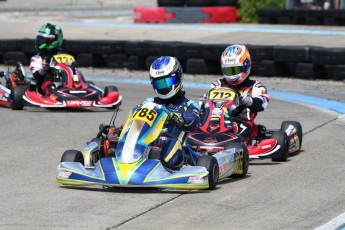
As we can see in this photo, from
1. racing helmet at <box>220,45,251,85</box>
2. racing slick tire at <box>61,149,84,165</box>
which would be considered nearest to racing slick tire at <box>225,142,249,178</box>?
racing slick tire at <box>61,149,84,165</box>

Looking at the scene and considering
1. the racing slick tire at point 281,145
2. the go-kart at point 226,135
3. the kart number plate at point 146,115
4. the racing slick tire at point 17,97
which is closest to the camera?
the kart number plate at point 146,115

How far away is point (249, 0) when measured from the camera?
3000cm

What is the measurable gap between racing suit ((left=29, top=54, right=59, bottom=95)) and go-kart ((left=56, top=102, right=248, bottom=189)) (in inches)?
242

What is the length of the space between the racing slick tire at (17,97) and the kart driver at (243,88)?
15.4 feet

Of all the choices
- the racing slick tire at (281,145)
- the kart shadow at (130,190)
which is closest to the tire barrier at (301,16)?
the racing slick tire at (281,145)

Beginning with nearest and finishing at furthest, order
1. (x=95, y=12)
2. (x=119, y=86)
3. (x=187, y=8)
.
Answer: (x=119, y=86) → (x=187, y=8) → (x=95, y=12)

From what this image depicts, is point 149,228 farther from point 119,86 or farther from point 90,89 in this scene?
point 119,86

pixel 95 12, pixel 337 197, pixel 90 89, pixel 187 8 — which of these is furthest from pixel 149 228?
pixel 95 12

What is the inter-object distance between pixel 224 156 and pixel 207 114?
4.06ft

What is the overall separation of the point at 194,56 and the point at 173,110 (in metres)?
10.7

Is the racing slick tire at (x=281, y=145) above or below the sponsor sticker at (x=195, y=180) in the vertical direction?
below

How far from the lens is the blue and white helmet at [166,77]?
28.8 ft

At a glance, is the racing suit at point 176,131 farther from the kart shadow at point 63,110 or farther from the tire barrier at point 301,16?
the tire barrier at point 301,16

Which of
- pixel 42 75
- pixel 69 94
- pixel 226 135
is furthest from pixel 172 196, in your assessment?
pixel 42 75
